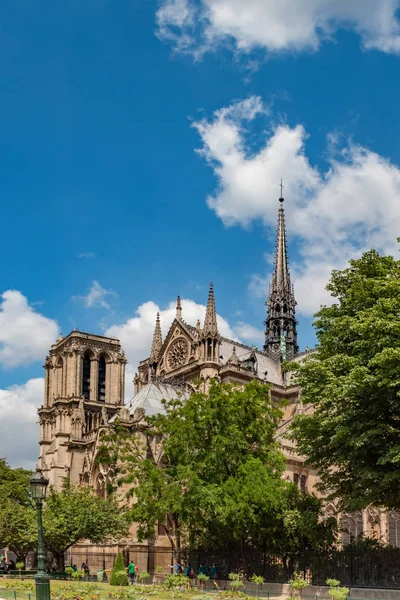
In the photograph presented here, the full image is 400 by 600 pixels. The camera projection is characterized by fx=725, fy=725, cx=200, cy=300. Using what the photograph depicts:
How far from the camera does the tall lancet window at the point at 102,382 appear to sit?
277ft

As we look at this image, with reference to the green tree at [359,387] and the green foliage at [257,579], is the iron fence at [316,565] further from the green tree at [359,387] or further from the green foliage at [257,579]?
the green tree at [359,387]

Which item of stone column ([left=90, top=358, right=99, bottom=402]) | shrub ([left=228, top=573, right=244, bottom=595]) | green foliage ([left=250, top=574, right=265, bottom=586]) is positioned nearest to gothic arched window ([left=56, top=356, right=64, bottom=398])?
stone column ([left=90, top=358, right=99, bottom=402])

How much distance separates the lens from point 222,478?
119ft

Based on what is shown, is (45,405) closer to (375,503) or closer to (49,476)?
(49,476)

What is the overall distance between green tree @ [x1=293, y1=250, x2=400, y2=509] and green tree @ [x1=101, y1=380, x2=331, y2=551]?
356 centimetres

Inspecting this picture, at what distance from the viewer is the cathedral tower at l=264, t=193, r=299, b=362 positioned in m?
83.1

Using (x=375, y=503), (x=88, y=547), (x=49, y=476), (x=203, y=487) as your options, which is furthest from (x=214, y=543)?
(x=49, y=476)

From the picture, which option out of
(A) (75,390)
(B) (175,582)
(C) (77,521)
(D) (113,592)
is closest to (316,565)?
(B) (175,582)

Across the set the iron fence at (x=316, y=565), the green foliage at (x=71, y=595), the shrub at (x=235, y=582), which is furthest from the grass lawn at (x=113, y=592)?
the iron fence at (x=316, y=565)

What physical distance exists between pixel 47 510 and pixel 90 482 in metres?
11.4

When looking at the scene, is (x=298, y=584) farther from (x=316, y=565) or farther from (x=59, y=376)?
(x=59, y=376)

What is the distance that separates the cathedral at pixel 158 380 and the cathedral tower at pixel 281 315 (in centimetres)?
12

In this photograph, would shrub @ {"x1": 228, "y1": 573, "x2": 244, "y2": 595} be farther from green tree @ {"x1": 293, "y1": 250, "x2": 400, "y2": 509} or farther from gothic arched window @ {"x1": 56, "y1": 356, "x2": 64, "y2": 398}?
gothic arched window @ {"x1": 56, "y1": 356, "x2": 64, "y2": 398}

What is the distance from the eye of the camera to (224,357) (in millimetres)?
69562
